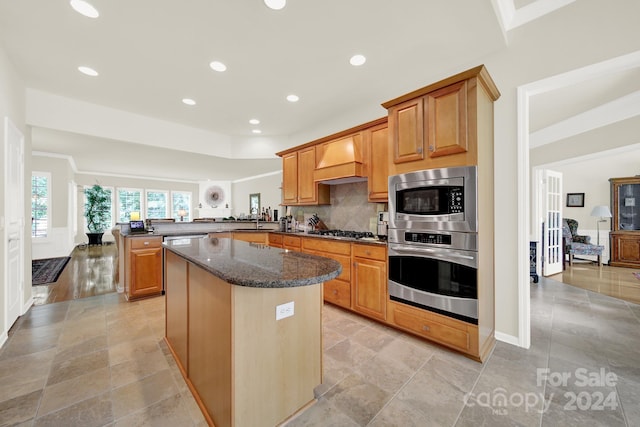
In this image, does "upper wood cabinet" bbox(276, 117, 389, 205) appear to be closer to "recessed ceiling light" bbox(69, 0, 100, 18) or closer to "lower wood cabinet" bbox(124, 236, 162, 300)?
"lower wood cabinet" bbox(124, 236, 162, 300)

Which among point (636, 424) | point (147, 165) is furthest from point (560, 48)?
point (147, 165)

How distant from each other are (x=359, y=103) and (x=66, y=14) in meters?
3.08

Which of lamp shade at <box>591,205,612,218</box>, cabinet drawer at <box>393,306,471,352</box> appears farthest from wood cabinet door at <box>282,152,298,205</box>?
lamp shade at <box>591,205,612,218</box>

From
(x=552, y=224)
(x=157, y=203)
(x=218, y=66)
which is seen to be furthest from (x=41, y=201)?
(x=552, y=224)

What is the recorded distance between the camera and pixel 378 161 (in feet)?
9.99

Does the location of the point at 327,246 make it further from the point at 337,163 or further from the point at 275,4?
the point at 275,4

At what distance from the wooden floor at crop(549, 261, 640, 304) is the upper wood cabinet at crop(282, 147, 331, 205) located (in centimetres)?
433

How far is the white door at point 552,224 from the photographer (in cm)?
474

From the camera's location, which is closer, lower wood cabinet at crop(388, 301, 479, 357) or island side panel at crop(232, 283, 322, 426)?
island side panel at crop(232, 283, 322, 426)

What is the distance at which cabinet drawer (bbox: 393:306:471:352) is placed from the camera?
6.76 ft

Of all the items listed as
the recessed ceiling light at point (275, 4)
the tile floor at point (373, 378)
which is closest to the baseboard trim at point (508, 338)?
the tile floor at point (373, 378)

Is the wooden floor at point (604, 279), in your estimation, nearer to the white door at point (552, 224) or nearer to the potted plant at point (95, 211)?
the white door at point (552, 224)

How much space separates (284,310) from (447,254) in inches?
58.7

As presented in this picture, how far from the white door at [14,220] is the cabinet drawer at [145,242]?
3.41 ft
